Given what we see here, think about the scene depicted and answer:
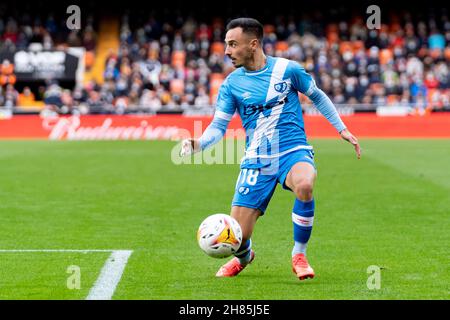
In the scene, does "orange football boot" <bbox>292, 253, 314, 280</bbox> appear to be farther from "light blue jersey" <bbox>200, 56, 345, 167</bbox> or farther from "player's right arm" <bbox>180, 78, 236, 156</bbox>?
"player's right arm" <bbox>180, 78, 236, 156</bbox>

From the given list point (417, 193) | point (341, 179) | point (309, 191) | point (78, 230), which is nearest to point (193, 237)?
point (78, 230)

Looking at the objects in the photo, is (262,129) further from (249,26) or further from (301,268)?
(301,268)

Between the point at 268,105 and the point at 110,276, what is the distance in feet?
6.67

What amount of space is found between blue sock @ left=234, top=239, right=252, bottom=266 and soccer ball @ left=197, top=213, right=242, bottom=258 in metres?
0.39

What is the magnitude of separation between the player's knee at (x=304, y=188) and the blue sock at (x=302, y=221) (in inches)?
4.8

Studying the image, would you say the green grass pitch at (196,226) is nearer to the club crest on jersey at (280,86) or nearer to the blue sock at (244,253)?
the blue sock at (244,253)

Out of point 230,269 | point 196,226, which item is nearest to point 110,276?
point 230,269

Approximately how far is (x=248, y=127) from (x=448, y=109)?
28.1 m

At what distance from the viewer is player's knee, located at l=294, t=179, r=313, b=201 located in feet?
26.3

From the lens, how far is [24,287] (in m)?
7.75

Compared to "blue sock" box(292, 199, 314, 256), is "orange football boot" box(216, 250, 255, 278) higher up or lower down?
lower down

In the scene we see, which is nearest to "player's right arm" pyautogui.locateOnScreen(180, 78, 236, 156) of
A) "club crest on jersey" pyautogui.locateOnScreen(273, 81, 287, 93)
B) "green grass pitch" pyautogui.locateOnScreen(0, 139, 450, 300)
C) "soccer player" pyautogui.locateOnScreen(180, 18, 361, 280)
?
"soccer player" pyautogui.locateOnScreen(180, 18, 361, 280)

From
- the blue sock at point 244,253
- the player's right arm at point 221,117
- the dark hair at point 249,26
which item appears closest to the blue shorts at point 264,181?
the blue sock at point 244,253

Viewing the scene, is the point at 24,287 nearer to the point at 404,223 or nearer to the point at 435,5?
the point at 404,223
